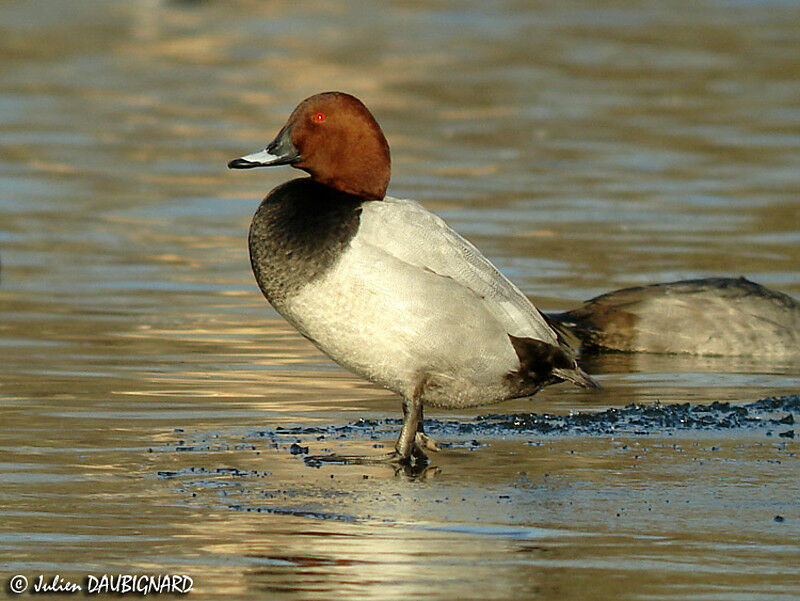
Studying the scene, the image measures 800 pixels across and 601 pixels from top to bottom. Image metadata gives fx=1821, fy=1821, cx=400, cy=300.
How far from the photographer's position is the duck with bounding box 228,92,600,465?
6.27 metres

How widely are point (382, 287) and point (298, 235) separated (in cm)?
34

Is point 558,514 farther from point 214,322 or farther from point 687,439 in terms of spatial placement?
point 214,322

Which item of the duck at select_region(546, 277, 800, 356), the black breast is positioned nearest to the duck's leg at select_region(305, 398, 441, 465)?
the black breast

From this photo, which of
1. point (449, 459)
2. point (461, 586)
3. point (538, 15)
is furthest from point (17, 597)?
point (538, 15)

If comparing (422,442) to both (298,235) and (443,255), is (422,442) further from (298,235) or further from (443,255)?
(298,235)

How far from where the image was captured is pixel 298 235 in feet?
20.6

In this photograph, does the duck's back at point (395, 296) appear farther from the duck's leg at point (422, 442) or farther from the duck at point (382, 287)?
the duck's leg at point (422, 442)

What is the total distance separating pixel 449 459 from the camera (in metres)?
6.58

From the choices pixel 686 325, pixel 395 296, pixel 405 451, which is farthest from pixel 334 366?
pixel 395 296

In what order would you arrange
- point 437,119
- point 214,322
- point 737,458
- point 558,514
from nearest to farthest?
point 558,514 → point 737,458 → point 214,322 → point 437,119

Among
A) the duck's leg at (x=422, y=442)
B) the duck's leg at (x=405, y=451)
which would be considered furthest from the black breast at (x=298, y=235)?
the duck's leg at (x=422, y=442)

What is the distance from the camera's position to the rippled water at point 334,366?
5.20m

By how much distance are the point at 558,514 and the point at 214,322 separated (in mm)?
4135

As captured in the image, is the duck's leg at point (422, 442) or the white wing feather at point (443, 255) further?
the duck's leg at point (422, 442)
